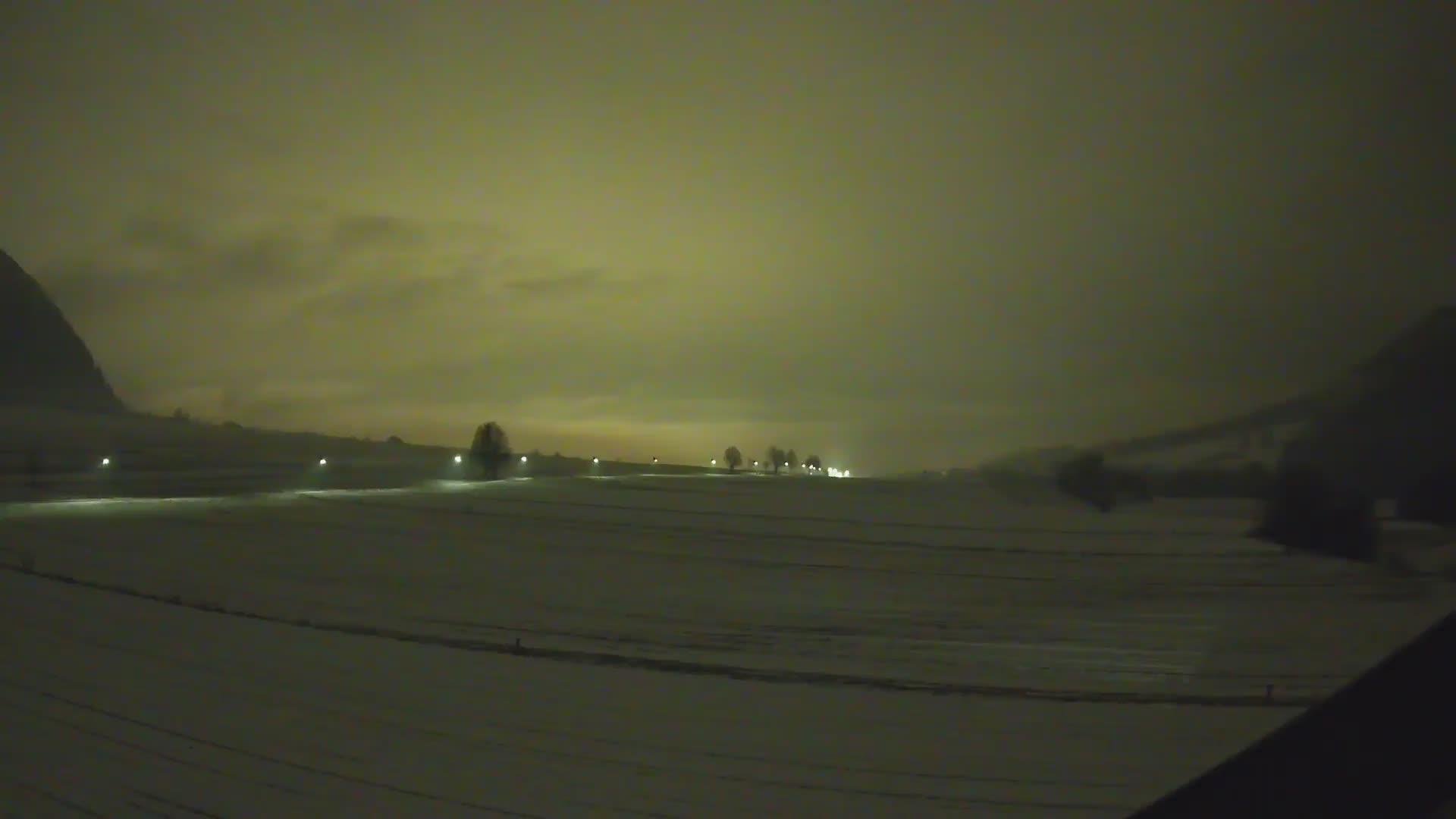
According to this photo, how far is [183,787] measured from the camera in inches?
136

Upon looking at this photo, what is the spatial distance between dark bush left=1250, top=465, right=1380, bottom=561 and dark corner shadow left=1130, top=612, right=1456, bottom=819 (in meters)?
1.43

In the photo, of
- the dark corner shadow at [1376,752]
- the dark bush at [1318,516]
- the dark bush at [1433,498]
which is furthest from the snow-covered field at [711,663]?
the dark corner shadow at [1376,752]

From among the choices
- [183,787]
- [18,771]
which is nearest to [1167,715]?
[183,787]

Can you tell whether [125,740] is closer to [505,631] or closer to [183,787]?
[183,787]

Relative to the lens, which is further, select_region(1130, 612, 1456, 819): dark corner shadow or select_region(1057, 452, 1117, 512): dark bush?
select_region(1057, 452, 1117, 512): dark bush

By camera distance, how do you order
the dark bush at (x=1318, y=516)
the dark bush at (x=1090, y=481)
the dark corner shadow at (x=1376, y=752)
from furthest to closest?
the dark bush at (x=1090, y=481)
the dark bush at (x=1318, y=516)
the dark corner shadow at (x=1376, y=752)

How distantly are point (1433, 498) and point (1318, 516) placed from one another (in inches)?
21.6

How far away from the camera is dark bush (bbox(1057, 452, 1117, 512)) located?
13.6 feet

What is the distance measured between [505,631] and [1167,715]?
2.97m

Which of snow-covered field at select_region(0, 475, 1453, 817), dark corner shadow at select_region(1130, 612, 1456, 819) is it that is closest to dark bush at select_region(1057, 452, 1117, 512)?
snow-covered field at select_region(0, 475, 1453, 817)

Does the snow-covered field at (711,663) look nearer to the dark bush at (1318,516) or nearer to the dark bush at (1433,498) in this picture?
the dark bush at (1318,516)

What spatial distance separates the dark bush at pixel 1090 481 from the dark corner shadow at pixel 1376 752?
232 cm

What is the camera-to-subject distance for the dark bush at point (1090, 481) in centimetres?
414

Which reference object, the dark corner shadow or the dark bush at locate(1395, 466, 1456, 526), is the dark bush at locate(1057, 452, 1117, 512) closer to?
the dark bush at locate(1395, 466, 1456, 526)
